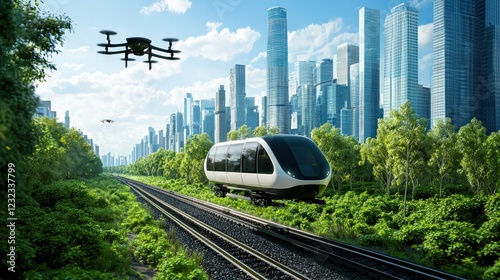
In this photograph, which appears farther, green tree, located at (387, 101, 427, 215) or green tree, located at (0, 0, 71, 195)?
green tree, located at (387, 101, 427, 215)

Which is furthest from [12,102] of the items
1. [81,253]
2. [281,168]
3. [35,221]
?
[281,168]

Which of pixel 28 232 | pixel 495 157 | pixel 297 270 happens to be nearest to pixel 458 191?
pixel 495 157

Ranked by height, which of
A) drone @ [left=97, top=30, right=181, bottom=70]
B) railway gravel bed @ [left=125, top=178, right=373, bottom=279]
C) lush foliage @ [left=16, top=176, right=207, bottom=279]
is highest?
drone @ [left=97, top=30, right=181, bottom=70]

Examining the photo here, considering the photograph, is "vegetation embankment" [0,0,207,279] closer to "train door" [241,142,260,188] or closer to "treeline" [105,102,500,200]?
"train door" [241,142,260,188]

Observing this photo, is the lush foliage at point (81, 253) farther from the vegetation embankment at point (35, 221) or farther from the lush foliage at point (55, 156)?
the lush foliage at point (55, 156)

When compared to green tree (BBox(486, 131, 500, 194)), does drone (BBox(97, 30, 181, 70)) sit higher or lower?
higher

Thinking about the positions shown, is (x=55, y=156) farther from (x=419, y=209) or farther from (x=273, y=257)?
(x=419, y=209)

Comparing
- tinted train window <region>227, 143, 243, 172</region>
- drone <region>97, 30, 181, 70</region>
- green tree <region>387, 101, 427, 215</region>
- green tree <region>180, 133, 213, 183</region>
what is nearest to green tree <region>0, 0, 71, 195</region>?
drone <region>97, 30, 181, 70</region>

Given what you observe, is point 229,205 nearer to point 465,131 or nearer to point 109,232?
point 109,232
